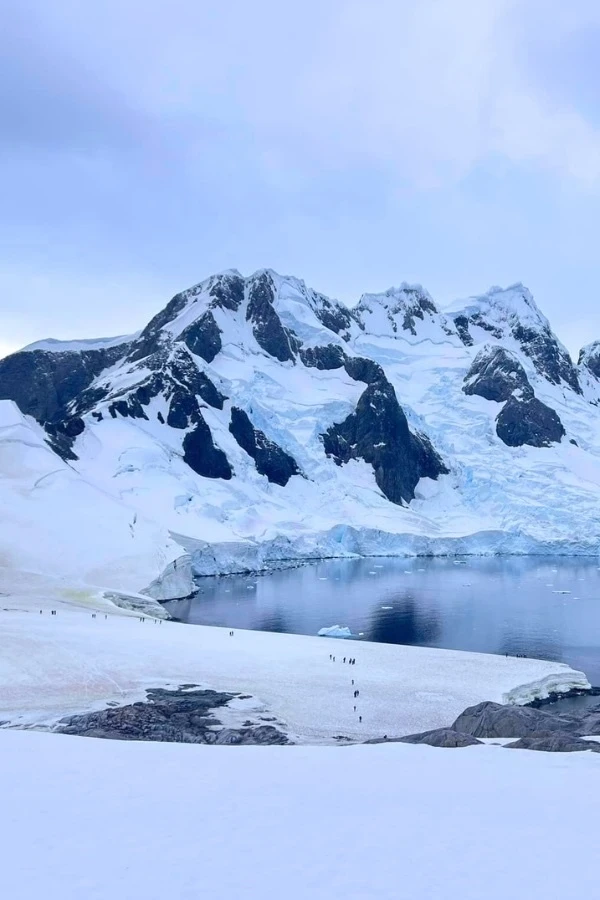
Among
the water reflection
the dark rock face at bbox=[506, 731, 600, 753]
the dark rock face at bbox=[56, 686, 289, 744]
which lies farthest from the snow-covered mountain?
the dark rock face at bbox=[506, 731, 600, 753]

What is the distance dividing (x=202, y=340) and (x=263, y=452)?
49309mm

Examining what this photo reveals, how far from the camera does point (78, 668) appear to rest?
133 ft

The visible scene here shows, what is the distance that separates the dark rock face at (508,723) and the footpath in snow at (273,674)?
5.06 m

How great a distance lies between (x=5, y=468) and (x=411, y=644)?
191ft

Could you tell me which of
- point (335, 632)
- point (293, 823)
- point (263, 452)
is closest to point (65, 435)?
point (263, 452)

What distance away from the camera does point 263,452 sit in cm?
16175

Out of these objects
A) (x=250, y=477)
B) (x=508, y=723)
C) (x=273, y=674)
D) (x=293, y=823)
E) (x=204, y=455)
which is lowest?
(x=273, y=674)

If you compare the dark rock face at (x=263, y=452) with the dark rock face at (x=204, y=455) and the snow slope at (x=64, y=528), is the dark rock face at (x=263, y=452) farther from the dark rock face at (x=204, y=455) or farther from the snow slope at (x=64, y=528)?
the snow slope at (x=64, y=528)

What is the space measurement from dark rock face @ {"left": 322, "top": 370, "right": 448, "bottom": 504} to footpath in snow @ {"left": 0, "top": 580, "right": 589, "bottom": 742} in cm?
12508

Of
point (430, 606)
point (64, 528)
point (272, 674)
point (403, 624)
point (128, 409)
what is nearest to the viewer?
point (272, 674)

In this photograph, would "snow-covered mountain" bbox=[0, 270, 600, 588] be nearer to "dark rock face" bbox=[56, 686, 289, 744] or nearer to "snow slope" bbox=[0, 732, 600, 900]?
"dark rock face" bbox=[56, 686, 289, 744]

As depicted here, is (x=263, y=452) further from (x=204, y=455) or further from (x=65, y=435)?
(x=65, y=435)

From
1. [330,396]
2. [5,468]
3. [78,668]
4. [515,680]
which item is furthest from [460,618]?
[330,396]

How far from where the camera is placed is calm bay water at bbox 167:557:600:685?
63094 mm
